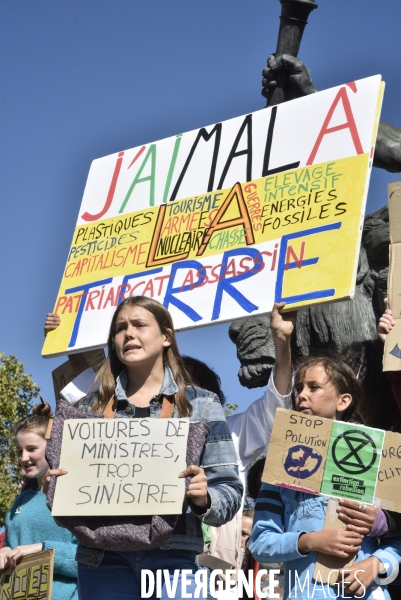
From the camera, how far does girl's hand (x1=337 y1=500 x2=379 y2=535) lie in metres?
3.46

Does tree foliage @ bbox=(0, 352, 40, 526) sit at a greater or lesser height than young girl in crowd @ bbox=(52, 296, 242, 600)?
greater

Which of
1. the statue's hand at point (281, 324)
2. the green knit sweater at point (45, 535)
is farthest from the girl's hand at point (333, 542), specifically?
the green knit sweater at point (45, 535)

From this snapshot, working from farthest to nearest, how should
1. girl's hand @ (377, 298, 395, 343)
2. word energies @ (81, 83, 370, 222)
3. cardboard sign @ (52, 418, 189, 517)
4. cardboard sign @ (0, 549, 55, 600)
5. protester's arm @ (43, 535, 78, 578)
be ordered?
word energies @ (81, 83, 370, 222) < girl's hand @ (377, 298, 395, 343) < protester's arm @ (43, 535, 78, 578) < cardboard sign @ (0, 549, 55, 600) < cardboard sign @ (52, 418, 189, 517)

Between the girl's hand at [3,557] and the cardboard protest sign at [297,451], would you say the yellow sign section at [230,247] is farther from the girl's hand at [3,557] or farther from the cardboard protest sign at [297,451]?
the girl's hand at [3,557]

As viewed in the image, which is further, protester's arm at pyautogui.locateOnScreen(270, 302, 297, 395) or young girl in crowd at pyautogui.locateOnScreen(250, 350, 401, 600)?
protester's arm at pyautogui.locateOnScreen(270, 302, 297, 395)

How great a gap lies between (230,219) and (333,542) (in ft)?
5.75

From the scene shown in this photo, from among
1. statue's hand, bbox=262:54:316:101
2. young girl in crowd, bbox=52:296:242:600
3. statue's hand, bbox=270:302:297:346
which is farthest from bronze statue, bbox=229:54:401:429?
young girl in crowd, bbox=52:296:242:600

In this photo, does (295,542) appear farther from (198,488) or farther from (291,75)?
(291,75)

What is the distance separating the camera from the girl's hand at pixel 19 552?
3996 millimetres

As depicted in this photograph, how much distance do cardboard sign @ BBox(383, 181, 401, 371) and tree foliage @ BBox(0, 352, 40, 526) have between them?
15212 millimetres

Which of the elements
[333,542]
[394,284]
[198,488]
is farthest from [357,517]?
[394,284]

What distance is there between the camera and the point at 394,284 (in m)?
4.20

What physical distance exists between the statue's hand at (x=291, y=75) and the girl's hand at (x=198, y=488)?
2.68 metres

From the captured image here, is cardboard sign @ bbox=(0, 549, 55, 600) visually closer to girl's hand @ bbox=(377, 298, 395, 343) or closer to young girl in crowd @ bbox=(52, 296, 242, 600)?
young girl in crowd @ bbox=(52, 296, 242, 600)
